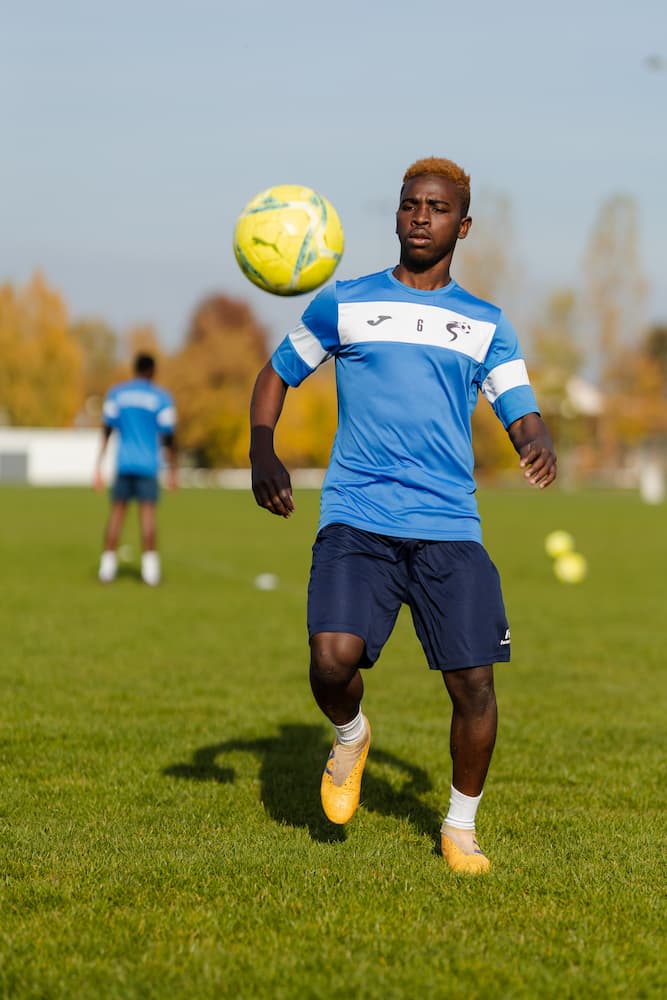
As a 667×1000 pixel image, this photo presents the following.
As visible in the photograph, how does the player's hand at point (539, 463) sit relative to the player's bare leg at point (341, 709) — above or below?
above

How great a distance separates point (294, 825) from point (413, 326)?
205 cm

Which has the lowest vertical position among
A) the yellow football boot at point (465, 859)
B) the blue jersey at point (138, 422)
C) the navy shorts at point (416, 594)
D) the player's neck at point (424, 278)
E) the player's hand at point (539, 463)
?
the blue jersey at point (138, 422)

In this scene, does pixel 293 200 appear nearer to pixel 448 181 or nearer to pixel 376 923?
pixel 448 181

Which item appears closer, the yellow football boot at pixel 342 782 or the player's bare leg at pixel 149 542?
the yellow football boot at pixel 342 782

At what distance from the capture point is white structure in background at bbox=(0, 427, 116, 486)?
74.3 m

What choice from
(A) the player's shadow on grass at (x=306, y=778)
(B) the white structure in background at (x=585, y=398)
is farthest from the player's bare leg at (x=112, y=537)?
(B) the white structure in background at (x=585, y=398)

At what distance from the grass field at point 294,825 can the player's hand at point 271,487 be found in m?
1.27

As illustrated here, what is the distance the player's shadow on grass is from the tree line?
219 ft

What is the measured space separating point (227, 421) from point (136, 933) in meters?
76.6

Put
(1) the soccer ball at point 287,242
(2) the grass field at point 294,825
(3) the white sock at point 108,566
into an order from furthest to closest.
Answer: (3) the white sock at point 108,566
(1) the soccer ball at point 287,242
(2) the grass field at point 294,825

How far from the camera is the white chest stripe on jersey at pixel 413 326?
4.46m

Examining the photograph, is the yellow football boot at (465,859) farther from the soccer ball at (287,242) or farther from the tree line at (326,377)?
the tree line at (326,377)

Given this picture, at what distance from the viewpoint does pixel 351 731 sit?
4652mm

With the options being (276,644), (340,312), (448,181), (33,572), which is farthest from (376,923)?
(33,572)
